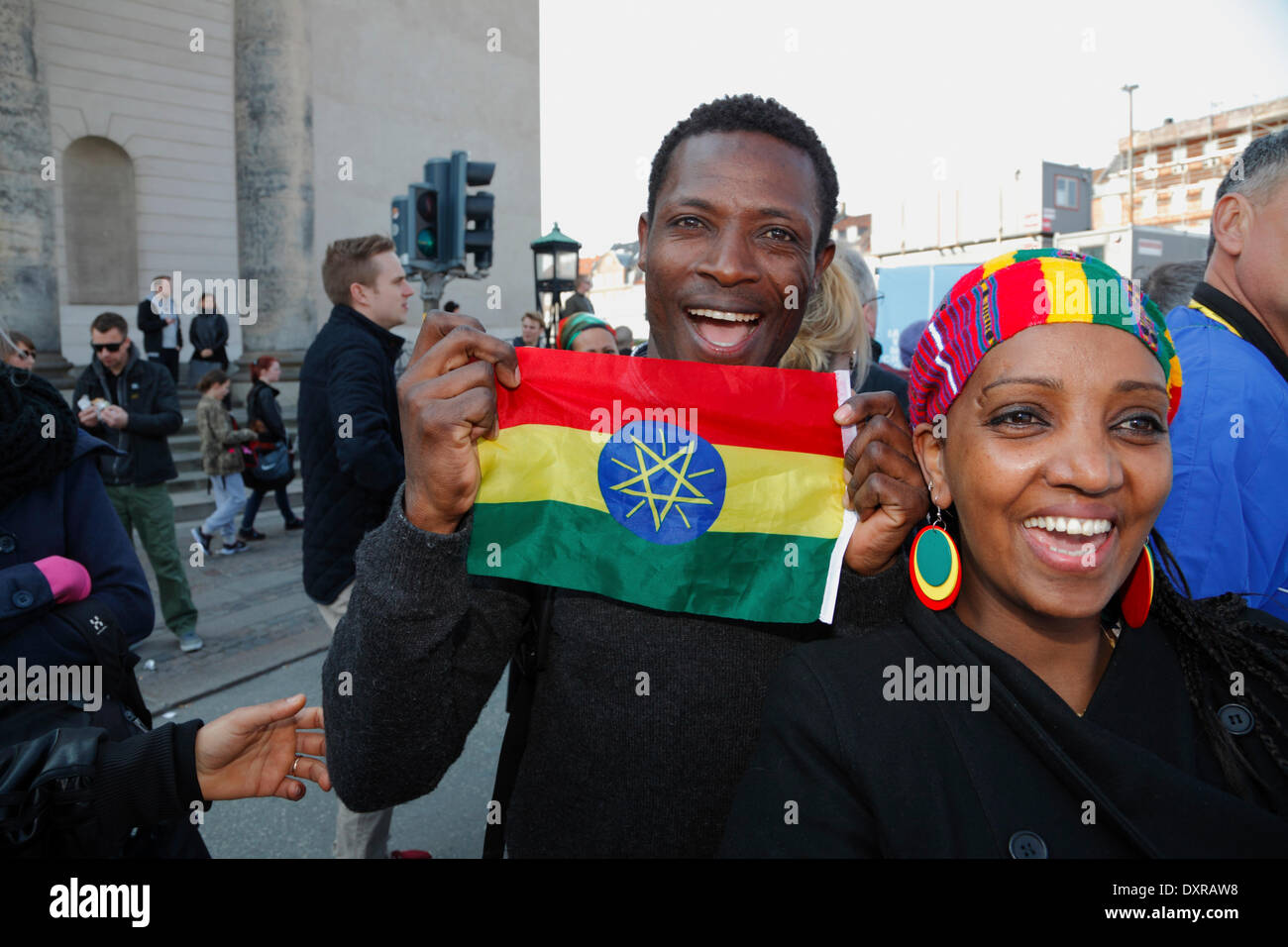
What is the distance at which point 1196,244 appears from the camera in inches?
677

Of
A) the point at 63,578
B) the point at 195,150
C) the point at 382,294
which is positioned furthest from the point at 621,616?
the point at 195,150

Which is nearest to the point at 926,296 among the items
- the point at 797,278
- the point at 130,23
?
the point at 130,23

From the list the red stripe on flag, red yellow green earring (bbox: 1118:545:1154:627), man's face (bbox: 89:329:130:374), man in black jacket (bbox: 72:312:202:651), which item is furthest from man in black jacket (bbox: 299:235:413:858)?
man's face (bbox: 89:329:130:374)

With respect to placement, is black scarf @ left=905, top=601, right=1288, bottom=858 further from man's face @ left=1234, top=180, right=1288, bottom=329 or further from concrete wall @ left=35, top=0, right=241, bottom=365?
concrete wall @ left=35, top=0, right=241, bottom=365

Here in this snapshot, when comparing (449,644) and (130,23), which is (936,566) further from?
(130,23)

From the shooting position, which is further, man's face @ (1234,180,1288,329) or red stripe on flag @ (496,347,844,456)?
man's face @ (1234,180,1288,329)

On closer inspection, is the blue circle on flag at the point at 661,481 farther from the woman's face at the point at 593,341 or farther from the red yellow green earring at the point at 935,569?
the woman's face at the point at 593,341

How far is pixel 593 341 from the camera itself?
6.20 meters

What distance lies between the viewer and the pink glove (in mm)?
2152

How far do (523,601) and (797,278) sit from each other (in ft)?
2.65

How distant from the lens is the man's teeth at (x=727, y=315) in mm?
1768

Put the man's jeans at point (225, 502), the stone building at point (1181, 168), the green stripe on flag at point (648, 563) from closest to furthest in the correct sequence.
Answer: the green stripe on flag at point (648, 563) → the man's jeans at point (225, 502) → the stone building at point (1181, 168)

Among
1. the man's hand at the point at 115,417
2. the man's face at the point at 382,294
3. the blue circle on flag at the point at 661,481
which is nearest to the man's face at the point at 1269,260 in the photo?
the blue circle on flag at the point at 661,481

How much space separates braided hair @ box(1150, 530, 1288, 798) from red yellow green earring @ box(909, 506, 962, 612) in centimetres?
37
